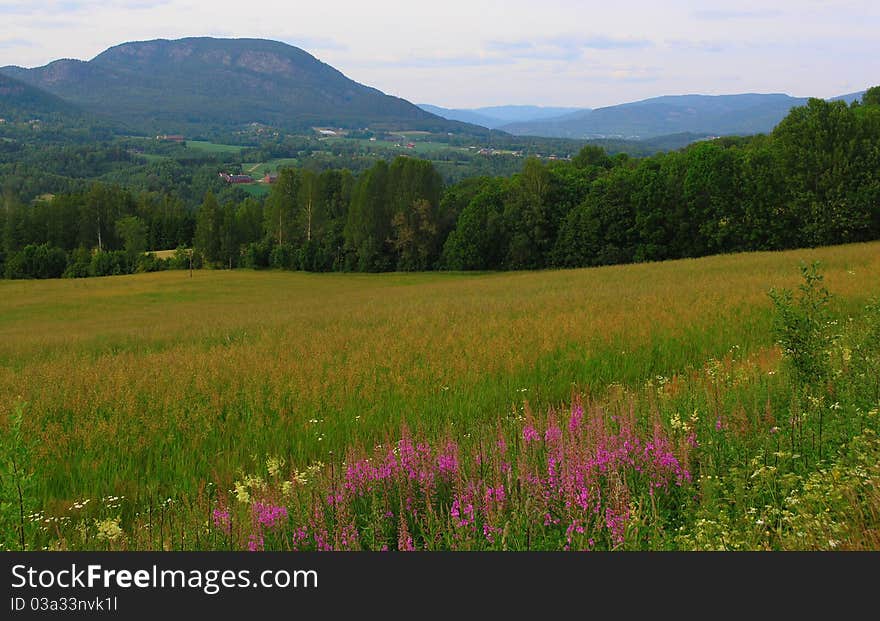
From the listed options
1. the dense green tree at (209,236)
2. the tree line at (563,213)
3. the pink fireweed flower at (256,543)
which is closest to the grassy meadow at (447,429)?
the pink fireweed flower at (256,543)

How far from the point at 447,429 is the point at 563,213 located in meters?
61.3

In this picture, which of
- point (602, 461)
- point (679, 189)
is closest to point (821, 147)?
point (679, 189)

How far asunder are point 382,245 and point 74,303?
1259 inches

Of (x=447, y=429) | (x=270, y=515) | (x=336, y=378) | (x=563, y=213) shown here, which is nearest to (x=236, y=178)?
(x=563, y=213)

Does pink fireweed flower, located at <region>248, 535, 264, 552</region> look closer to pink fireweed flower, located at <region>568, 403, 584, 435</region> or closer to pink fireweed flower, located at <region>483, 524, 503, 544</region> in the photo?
pink fireweed flower, located at <region>483, 524, 503, 544</region>

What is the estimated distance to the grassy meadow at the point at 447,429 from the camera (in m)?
4.75

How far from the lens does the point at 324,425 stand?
872 centimetres

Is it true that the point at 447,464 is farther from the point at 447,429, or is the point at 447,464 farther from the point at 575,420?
the point at 575,420

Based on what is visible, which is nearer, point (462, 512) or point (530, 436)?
Answer: point (462, 512)

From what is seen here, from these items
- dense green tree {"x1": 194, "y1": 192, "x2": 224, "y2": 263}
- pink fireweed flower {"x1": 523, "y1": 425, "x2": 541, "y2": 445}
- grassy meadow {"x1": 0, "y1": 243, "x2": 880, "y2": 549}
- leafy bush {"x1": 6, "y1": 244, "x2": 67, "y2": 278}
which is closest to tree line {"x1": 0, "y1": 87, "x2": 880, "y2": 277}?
dense green tree {"x1": 194, "y1": 192, "x2": 224, "y2": 263}

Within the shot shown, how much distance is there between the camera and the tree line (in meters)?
52.7

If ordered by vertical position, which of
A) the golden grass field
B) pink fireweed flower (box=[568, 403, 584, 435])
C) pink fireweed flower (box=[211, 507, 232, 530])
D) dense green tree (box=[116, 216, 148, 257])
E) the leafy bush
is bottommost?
the leafy bush

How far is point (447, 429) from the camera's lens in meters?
7.02

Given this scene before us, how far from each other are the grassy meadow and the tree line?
4110 centimetres
